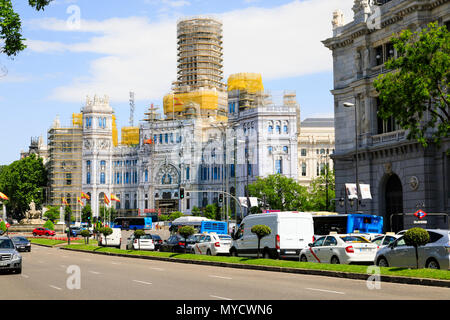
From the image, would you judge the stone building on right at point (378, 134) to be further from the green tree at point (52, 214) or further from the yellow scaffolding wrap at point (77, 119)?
the yellow scaffolding wrap at point (77, 119)

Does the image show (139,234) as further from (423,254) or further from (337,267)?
(423,254)

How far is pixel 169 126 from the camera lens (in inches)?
6043

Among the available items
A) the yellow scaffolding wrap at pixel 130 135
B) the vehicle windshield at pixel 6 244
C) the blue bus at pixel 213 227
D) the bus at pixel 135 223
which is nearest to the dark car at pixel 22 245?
the blue bus at pixel 213 227

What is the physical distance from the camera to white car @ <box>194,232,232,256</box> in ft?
131

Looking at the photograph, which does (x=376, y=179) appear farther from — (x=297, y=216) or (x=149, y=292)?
(x=149, y=292)

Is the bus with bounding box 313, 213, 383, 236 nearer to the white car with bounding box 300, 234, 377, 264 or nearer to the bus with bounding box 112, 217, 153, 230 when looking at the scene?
the white car with bounding box 300, 234, 377, 264

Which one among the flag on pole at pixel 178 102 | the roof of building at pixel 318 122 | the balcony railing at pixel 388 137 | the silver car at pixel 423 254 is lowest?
the silver car at pixel 423 254

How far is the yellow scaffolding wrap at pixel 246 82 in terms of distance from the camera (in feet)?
477

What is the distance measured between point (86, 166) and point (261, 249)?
141048 millimetres

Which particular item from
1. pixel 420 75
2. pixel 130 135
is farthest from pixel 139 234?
pixel 130 135

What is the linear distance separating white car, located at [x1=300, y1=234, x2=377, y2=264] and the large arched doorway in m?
21.1

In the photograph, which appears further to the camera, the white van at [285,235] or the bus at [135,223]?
the bus at [135,223]

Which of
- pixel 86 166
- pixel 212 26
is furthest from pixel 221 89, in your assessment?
pixel 86 166

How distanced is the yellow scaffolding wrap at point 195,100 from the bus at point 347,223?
108m
